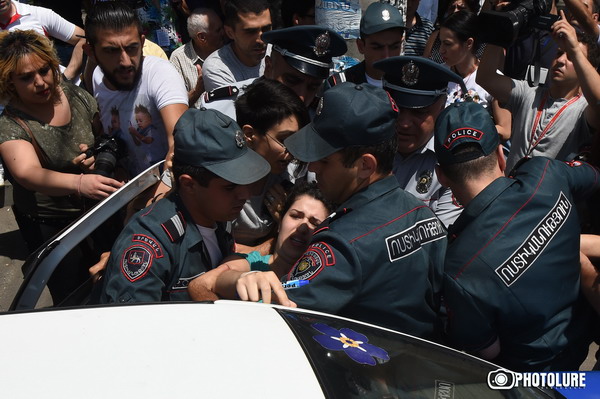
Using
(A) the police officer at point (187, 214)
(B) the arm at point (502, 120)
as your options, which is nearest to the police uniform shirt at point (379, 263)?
(A) the police officer at point (187, 214)

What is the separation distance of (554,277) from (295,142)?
1.02 meters

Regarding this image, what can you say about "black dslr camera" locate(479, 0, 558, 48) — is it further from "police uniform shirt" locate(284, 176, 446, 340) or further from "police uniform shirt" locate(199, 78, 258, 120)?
"police uniform shirt" locate(284, 176, 446, 340)

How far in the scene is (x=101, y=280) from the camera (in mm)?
2531

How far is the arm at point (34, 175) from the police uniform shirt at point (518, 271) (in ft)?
6.07

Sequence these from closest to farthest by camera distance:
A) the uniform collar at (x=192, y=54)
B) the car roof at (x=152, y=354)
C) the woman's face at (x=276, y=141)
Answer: the car roof at (x=152, y=354)
the woman's face at (x=276, y=141)
the uniform collar at (x=192, y=54)

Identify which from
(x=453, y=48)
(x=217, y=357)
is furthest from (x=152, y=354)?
(x=453, y=48)

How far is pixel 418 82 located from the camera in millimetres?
3098

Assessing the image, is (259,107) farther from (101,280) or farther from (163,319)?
(163,319)

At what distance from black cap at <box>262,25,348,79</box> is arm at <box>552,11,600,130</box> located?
1.25 meters

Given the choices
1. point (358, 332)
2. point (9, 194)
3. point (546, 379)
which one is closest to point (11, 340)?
point (358, 332)

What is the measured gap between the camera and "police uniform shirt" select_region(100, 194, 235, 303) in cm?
218

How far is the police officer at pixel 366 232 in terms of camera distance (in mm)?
2014

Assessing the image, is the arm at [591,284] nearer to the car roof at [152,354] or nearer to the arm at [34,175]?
the car roof at [152,354]

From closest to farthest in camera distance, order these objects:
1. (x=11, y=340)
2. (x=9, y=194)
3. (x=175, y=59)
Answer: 1. (x=11, y=340)
2. (x=175, y=59)
3. (x=9, y=194)
